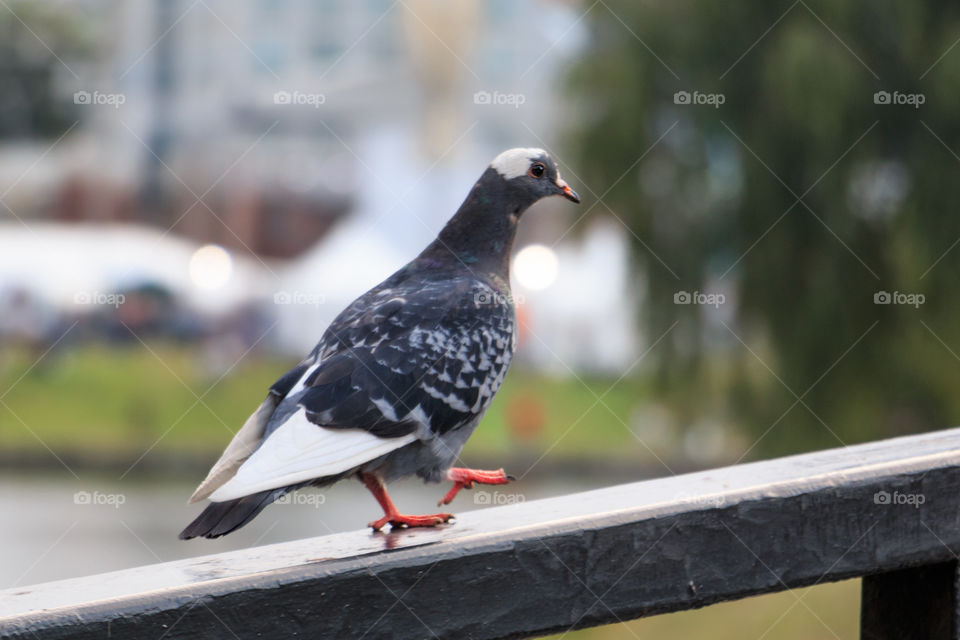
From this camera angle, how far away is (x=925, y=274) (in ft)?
21.7

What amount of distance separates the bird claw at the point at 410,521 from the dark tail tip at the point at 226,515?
0.20 meters

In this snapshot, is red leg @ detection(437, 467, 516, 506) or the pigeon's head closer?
red leg @ detection(437, 467, 516, 506)

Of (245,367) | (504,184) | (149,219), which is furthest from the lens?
(149,219)

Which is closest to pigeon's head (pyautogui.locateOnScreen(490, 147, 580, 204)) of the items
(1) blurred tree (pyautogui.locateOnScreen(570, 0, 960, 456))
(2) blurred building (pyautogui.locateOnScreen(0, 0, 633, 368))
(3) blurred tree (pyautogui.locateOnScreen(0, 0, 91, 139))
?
(1) blurred tree (pyautogui.locateOnScreen(570, 0, 960, 456))

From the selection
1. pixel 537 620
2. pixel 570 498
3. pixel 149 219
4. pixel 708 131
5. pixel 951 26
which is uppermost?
pixel 149 219

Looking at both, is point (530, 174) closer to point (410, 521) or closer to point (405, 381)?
point (405, 381)

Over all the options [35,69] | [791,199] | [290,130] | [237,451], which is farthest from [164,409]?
[290,130]

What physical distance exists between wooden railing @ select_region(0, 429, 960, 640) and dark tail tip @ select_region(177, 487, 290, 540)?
10.1 inches

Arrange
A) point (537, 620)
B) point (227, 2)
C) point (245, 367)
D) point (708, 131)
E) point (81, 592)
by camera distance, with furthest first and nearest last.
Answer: point (227, 2) → point (245, 367) → point (708, 131) → point (537, 620) → point (81, 592)

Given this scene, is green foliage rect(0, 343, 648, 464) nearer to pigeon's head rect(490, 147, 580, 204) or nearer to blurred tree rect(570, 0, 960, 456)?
blurred tree rect(570, 0, 960, 456)

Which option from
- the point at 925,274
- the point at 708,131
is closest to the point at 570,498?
the point at 925,274

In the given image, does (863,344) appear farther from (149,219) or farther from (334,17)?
(334,17)

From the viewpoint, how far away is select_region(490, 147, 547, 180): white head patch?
2.75m

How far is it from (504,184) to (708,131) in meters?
4.99
